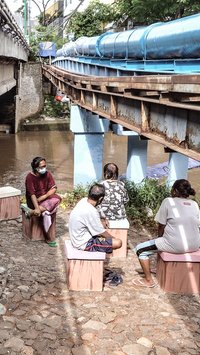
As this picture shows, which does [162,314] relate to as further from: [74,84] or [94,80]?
[74,84]

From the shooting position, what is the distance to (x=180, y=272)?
5703 millimetres

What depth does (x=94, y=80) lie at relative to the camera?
32.7 ft

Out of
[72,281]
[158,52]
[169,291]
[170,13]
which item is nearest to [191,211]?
[169,291]

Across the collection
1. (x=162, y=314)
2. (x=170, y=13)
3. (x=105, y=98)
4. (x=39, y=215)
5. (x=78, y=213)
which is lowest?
(x=162, y=314)

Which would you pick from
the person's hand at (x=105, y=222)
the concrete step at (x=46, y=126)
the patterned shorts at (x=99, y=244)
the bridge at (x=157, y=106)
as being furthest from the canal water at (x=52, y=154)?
the patterned shorts at (x=99, y=244)

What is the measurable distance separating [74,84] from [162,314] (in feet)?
30.9

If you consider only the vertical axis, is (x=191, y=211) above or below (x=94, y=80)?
below

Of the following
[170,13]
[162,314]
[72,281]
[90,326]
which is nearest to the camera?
[90,326]

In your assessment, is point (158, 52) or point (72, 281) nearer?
point (72, 281)

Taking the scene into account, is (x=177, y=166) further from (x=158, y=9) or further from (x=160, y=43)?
(x=158, y=9)

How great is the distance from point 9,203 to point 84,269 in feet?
11.3

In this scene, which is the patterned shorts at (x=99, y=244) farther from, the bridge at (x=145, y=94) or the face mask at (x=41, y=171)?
the face mask at (x=41, y=171)

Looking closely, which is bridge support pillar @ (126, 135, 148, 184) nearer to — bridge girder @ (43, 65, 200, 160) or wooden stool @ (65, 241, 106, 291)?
bridge girder @ (43, 65, 200, 160)

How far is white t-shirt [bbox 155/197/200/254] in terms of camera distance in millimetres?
5504
